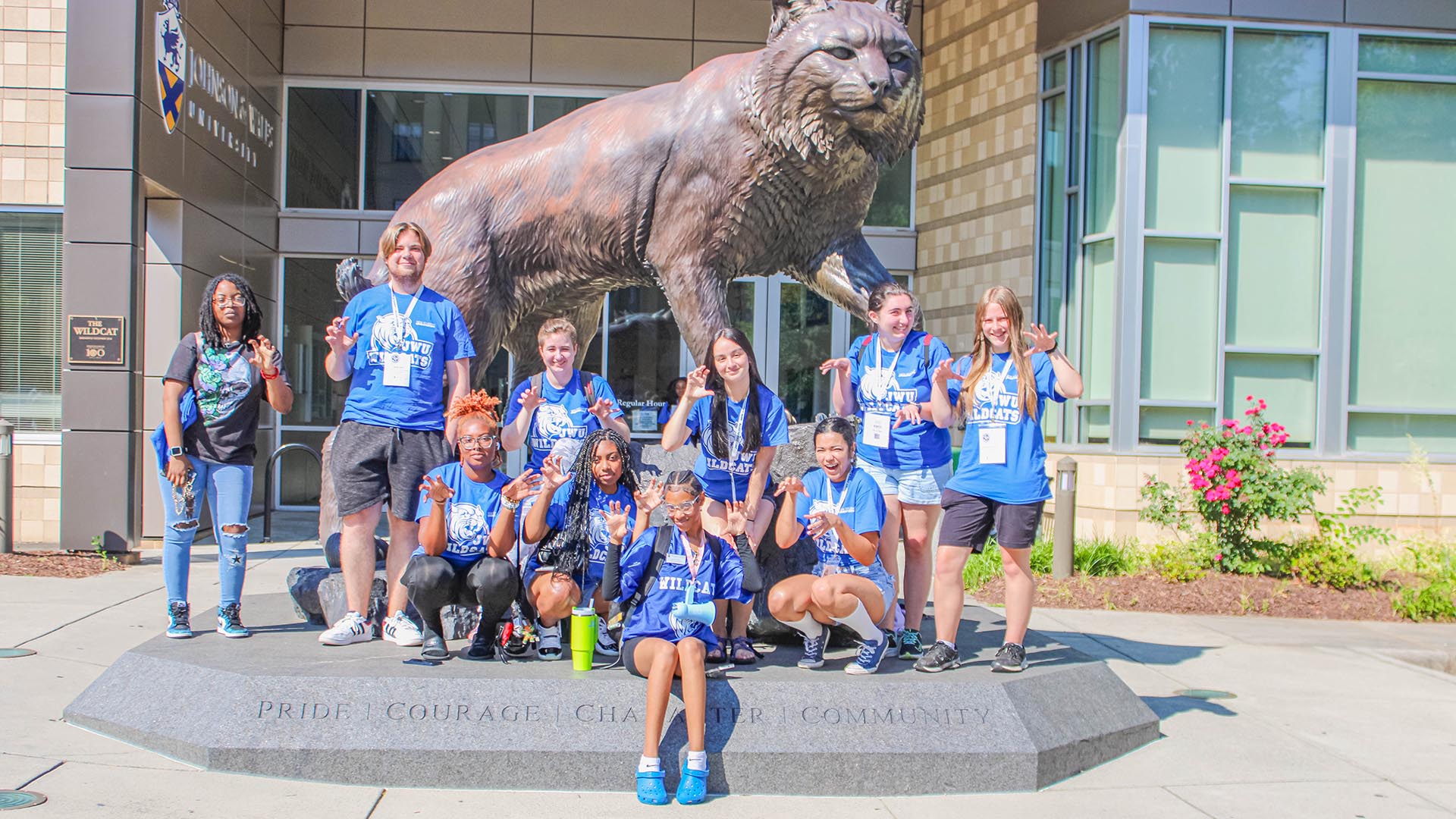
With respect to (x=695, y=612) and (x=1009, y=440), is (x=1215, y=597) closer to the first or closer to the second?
(x=1009, y=440)

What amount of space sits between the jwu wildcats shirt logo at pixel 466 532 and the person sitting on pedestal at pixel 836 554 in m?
1.13

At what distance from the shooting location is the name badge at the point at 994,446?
4.40m

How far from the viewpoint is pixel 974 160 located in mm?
12406

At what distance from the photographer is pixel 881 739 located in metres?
3.87

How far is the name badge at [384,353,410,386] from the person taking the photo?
4.54m

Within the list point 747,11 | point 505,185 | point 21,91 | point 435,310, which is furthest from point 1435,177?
point 21,91

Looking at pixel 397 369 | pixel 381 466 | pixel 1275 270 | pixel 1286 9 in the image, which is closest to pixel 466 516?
pixel 381 466

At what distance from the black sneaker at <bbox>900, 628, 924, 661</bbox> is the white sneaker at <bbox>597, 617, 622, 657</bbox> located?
3.85 ft

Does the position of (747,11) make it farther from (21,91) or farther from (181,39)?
(21,91)

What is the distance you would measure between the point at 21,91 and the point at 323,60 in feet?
12.5

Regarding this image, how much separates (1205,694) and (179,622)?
4.63 metres

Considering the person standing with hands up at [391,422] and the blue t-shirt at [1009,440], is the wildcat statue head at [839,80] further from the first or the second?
the person standing with hands up at [391,422]

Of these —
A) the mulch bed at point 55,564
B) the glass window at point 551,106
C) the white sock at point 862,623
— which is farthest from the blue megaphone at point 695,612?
the glass window at point 551,106

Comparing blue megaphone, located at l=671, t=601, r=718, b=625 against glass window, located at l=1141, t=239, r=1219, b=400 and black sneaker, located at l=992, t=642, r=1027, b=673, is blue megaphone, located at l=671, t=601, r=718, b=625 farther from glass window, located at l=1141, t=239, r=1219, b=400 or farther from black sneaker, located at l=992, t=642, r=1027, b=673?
glass window, located at l=1141, t=239, r=1219, b=400
